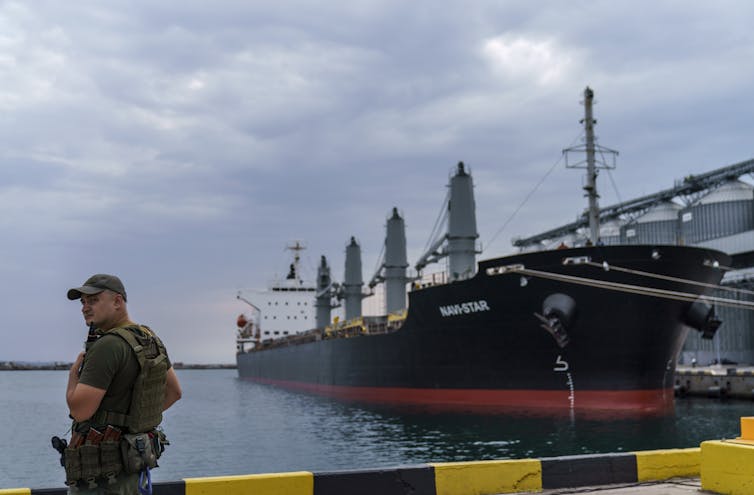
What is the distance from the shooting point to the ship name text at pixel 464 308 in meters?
19.3

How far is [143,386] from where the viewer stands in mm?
2881

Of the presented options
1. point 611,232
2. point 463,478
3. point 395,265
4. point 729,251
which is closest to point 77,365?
point 463,478

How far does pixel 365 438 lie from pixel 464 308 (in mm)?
5926

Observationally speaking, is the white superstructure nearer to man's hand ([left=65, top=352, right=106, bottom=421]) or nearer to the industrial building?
the industrial building

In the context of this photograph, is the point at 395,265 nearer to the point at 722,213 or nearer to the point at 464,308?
the point at 464,308

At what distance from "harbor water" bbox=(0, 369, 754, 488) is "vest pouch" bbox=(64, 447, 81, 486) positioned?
924 cm

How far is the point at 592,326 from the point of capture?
699 inches

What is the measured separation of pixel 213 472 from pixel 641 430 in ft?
30.3

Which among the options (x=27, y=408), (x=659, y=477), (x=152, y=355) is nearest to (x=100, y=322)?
(x=152, y=355)

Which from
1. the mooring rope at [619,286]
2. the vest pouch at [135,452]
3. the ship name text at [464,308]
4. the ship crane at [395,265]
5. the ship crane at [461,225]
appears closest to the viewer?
the vest pouch at [135,452]

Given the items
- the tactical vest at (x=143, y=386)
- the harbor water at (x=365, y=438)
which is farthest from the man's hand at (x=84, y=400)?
the harbor water at (x=365, y=438)

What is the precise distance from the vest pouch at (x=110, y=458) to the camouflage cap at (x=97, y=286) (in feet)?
2.06

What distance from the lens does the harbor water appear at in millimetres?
12445

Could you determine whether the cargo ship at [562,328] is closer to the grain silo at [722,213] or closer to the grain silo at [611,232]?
the grain silo at [722,213]
